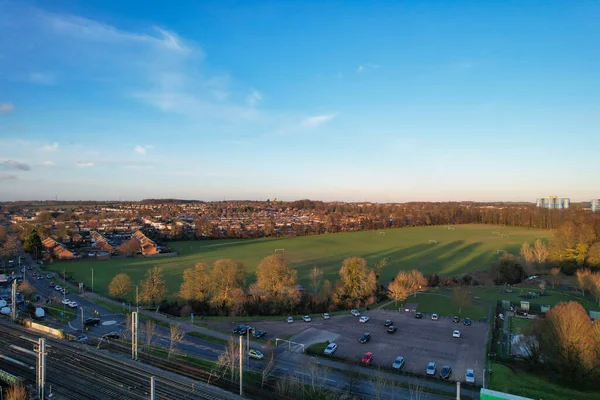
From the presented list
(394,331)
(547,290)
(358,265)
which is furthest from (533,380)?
(547,290)

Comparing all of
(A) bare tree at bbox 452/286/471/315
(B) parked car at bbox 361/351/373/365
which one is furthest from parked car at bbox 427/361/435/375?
(A) bare tree at bbox 452/286/471/315

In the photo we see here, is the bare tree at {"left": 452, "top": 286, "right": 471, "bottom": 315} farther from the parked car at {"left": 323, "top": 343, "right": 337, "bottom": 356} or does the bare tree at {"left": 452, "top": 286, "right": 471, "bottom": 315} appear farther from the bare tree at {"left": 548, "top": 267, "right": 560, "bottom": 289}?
the bare tree at {"left": 548, "top": 267, "right": 560, "bottom": 289}

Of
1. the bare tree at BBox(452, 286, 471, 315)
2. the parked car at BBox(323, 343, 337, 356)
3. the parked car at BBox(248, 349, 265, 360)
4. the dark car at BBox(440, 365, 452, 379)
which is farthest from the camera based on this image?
the bare tree at BBox(452, 286, 471, 315)

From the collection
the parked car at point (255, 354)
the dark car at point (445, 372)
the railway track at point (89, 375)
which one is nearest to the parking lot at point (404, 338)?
the dark car at point (445, 372)

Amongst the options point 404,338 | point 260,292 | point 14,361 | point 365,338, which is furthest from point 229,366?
point 260,292

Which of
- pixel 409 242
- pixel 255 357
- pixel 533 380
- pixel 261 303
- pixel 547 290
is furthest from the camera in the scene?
pixel 409 242

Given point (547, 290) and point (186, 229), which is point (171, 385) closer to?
point (547, 290)

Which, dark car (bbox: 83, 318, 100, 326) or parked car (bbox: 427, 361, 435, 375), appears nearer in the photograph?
parked car (bbox: 427, 361, 435, 375)
